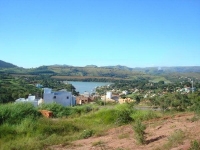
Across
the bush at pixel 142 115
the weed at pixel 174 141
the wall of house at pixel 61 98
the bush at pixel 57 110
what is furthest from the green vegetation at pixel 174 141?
the wall of house at pixel 61 98

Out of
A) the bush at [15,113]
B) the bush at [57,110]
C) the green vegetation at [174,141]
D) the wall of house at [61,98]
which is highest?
the green vegetation at [174,141]

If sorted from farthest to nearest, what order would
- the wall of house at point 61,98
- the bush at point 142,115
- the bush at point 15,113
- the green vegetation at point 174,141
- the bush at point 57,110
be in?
the wall of house at point 61,98, the bush at point 57,110, the bush at point 142,115, the bush at point 15,113, the green vegetation at point 174,141

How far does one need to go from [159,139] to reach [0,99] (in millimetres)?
30711

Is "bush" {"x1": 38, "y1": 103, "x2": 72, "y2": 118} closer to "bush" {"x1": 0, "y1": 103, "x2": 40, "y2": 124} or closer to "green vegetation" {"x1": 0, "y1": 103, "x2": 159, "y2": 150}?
"green vegetation" {"x1": 0, "y1": 103, "x2": 159, "y2": 150}

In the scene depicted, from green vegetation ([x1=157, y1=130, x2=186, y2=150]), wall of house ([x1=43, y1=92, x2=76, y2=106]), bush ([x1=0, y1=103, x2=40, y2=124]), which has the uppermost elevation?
green vegetation ([x1=157, y1=130, x2=186, y2=150])

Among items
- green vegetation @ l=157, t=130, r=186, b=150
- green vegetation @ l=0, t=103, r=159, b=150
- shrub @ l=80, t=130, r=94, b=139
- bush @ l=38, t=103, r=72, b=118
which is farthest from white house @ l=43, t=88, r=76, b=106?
green vegetation @ l=157, t=130, r=186, b=150

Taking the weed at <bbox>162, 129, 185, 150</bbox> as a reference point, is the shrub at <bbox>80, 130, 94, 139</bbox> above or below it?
below

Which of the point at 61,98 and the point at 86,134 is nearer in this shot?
the point at 86,134

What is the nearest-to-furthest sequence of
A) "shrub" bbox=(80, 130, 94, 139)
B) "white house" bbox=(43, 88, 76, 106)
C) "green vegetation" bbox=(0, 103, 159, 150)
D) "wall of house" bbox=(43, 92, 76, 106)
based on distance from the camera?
1. "green vegetation" bbox=(0, 103, 159, 150)
2. "shrub" bbox=(80, 130, 94, 139)
3. "white house" bbox=(43, 88, 76, 106)
4. "wall of house" bbox=(43, 92, 76, 106)

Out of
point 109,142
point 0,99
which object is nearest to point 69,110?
point 109,142

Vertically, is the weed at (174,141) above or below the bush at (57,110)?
above

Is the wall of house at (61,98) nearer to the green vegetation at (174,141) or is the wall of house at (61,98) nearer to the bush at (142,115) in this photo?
the bush at (142,115)

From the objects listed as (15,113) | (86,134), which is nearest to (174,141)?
(86,134)

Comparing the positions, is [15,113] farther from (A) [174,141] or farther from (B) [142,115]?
(A) [174,141]
